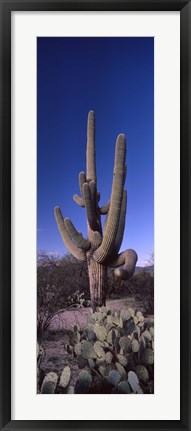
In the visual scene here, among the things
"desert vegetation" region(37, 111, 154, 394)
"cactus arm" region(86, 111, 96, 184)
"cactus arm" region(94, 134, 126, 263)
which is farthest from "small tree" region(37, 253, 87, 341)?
"cactus arm" region(86, 111, 96, 184)

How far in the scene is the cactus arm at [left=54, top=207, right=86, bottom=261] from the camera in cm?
154

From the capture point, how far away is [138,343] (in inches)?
59.8

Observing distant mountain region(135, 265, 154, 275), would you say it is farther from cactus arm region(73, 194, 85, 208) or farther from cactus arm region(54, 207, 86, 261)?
cactus arm region(73, 194, 85, 208)

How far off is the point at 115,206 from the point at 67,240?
24 cm

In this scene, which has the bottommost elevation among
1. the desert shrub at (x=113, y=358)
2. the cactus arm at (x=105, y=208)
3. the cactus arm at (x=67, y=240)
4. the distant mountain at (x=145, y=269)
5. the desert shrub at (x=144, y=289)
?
the desert shrub at (x=113, y=358)

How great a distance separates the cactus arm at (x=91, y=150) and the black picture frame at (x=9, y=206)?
321 millimetres

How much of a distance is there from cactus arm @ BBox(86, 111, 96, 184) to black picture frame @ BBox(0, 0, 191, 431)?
0.32 m

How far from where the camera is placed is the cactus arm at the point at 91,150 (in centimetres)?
154

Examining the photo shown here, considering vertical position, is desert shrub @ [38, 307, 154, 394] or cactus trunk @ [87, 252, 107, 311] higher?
cactus trunk @ [87, 252, 107, 311]

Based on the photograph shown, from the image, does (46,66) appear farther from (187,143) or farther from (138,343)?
(138,343)

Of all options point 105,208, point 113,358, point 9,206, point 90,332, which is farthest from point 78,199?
point 113,358

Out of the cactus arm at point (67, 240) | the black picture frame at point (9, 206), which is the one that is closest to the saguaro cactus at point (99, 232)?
the cactus arm at point (67, 240)

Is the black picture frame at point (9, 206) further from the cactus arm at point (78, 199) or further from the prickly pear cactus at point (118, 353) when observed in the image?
the cactus arm at point (78, 199)

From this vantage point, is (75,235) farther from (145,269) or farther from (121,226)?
(145,269)
